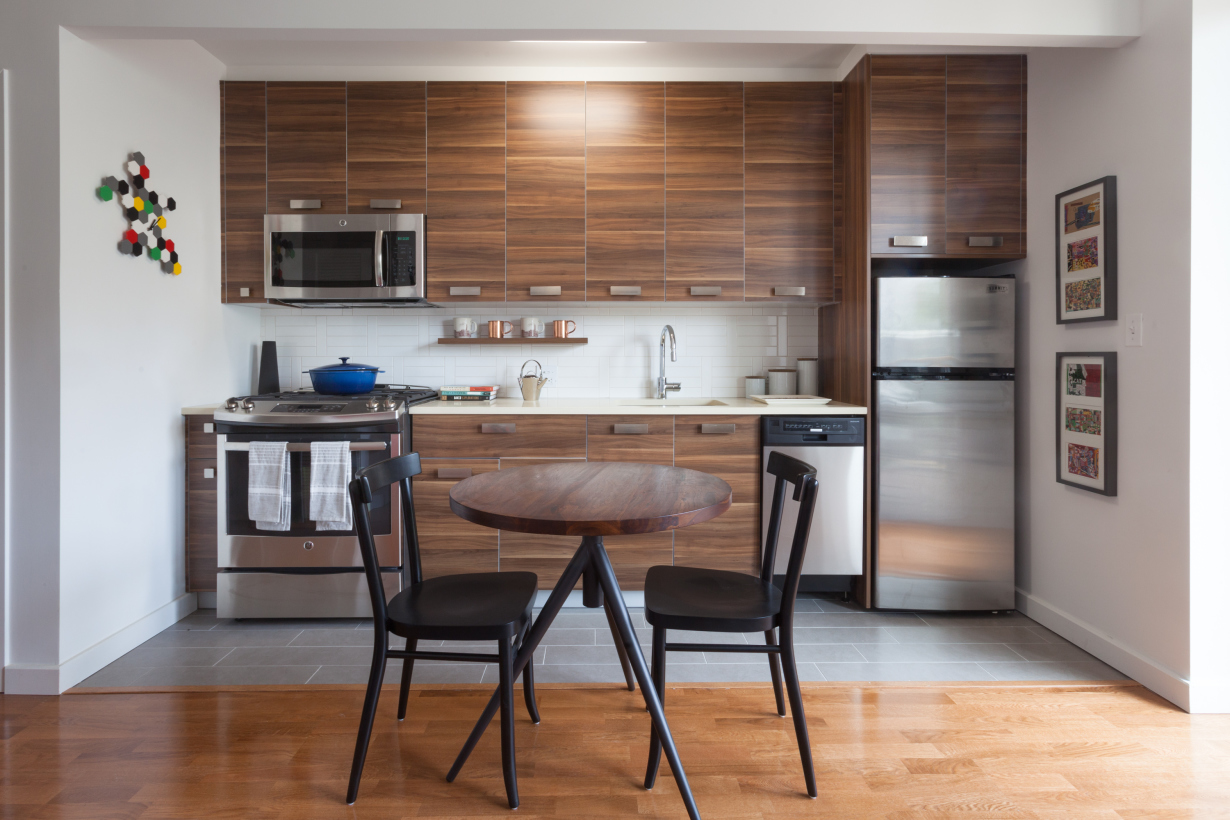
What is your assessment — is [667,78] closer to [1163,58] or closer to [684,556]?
[1163,58]

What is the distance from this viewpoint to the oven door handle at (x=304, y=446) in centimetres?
310

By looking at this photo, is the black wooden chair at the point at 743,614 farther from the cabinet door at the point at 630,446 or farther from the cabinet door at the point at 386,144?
the cabinet door at the point at 386,144

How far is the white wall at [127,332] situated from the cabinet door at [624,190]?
6.11ft

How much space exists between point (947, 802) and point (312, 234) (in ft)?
11.4

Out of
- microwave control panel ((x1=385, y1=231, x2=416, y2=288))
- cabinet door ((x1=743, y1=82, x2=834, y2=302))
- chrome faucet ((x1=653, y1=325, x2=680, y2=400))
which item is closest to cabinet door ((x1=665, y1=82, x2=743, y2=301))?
cabinet door ((x1=743, y1=82, x2=834, y2=302))

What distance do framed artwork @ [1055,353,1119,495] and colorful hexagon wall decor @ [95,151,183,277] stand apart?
12.6ft

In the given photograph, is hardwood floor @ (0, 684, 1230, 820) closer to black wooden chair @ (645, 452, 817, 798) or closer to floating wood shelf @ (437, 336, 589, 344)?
black wooden chair @ (645, 452, 817, 798)

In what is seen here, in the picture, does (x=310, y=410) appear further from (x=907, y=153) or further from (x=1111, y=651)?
(x=1111, y=651)

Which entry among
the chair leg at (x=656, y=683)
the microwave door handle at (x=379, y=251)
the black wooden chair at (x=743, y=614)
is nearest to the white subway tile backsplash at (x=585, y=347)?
the microwave door handle at (x=379, y=251)

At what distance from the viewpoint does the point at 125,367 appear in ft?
9.12

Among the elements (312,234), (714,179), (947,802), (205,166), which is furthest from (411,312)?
(947,802)

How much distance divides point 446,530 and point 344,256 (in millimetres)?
1465

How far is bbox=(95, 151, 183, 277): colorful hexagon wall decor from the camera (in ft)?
8.93

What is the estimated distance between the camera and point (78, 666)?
2.50 meters
